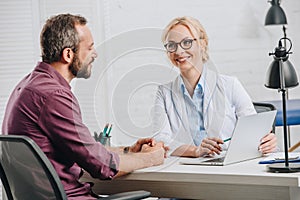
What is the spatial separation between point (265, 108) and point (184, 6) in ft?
5.47

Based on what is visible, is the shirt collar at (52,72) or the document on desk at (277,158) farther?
the shirt collar at (52,72)

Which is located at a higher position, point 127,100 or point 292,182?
point 127,100

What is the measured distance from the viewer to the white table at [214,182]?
200 centimetres

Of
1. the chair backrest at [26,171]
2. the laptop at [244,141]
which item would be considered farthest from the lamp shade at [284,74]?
Answer: the chair backrest at [26,171]

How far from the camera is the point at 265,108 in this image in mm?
3113

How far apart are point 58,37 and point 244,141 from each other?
2.64 ft

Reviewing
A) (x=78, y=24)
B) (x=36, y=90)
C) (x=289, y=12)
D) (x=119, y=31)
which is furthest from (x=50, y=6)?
(x=36, y=90)

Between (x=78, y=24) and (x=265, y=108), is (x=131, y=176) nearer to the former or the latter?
(x=78, y=24)

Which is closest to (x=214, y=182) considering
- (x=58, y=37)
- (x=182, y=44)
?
(x=58, y=37)

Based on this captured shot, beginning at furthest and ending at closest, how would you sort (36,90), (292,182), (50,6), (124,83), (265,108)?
(50,6)
(265,108)
(124,83)
(36,90)
(292,182)

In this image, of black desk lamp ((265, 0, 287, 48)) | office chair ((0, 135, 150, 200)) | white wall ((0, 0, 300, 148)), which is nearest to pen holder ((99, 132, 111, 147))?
office chair ((0, 135, 150, 200))

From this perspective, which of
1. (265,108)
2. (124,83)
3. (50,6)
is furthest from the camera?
(50,6)

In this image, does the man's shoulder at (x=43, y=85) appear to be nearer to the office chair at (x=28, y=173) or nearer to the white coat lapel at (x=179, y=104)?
the office chair at (x=28, y=173)

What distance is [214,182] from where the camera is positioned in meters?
2.10
